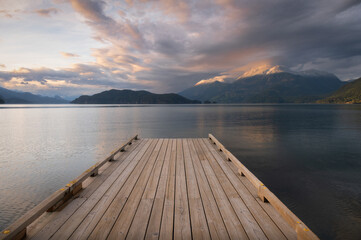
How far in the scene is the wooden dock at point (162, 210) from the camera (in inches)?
141

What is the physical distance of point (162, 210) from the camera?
4418mm

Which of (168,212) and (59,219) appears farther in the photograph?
(168,212)

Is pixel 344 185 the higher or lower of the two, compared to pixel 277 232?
lower

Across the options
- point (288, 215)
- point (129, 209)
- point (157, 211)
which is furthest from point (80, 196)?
point (288, 215)

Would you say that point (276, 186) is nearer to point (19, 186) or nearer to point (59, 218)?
point (59, 218)

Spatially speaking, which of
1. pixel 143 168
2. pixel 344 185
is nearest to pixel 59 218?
pixel 143 168

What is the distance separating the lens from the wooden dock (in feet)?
11.7

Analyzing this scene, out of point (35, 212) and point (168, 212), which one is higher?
point (35, 212)

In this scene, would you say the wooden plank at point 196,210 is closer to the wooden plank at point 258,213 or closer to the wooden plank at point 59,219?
the wooden plank at point 258,213

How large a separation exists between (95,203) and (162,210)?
5.61 ft

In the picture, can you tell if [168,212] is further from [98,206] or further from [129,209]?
[98,206]

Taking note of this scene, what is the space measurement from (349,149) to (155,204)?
19.9 meters

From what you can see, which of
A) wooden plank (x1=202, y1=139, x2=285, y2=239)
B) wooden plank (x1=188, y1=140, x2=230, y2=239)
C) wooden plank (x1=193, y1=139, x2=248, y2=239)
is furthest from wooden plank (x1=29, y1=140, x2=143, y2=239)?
wooden plank (x1=202, y1=139, x2=285, y2=239)

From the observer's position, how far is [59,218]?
4.07 m
